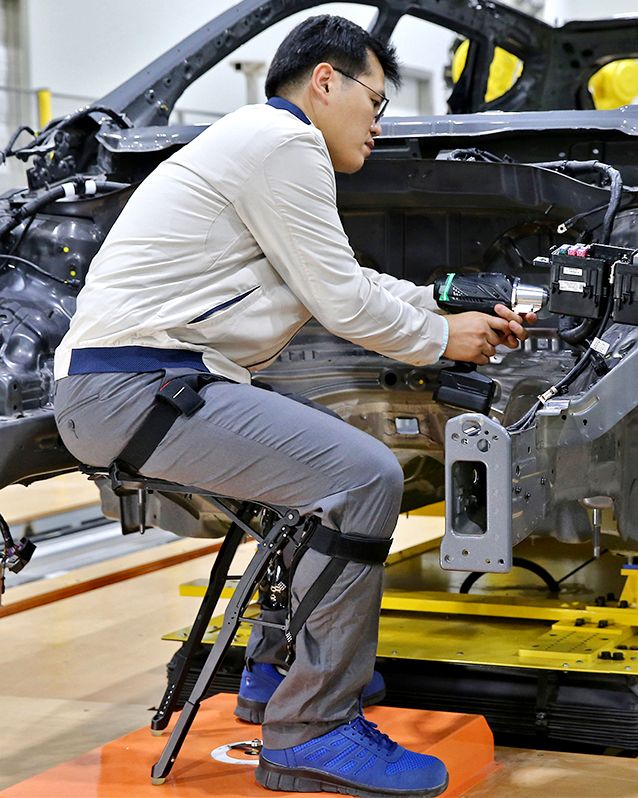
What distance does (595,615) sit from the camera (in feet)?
12.1

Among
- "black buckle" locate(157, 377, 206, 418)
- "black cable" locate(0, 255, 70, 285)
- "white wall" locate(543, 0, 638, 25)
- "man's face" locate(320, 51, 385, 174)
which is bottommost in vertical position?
"black buckle" locate(157, 377, 206, 418)

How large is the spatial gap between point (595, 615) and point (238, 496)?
140cm

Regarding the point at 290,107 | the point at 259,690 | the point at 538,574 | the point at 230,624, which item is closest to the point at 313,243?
the point at 290,107

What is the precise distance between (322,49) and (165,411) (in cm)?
84

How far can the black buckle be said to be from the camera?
263 centimetres

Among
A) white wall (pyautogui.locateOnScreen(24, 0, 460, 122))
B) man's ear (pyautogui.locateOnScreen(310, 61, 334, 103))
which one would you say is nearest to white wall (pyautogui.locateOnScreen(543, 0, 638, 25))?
white wall (pyautogui.locateOnScreen(24, 0, 460, 122))

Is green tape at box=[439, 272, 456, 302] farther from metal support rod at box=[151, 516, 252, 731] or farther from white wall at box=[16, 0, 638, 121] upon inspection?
white wall at box=[16, 0, 638, 121]

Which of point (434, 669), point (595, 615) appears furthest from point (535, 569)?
point (434, 669)

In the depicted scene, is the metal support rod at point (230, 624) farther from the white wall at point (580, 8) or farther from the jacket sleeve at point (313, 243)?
the white wall at point (580, 8)

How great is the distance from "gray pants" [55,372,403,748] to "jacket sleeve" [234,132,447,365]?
214mm

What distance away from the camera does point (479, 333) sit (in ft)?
9.34

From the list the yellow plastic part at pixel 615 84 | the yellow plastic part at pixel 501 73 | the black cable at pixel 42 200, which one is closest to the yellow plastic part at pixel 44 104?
the yellow plastic part at pixel 501 73

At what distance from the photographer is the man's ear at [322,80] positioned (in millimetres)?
2818

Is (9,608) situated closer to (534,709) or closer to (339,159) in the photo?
(534,709)
